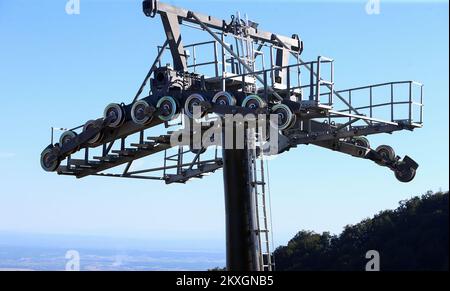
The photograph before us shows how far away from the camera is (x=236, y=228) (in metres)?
19.9

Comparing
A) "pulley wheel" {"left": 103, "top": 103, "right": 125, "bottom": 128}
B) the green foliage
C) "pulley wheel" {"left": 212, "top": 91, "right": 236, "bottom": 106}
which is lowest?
the green foliage

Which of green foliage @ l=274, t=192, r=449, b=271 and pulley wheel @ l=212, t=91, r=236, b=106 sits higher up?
pulley wheel @ l=212, t=91, r=236, b=106

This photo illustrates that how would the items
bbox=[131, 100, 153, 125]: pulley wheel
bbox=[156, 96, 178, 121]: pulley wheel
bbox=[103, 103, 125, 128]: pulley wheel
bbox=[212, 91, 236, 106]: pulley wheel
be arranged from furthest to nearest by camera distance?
bbox=[103, 103, 125, 128]: pulley wheel
bbox=[131, 100, 153, 125]: pulley wheel
bbox=[156, 96, 178, 121]: pulley wheel
bbox=[212, 91, 236, 106]: pulley wheel

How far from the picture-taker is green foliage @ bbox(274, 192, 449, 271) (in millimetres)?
26453

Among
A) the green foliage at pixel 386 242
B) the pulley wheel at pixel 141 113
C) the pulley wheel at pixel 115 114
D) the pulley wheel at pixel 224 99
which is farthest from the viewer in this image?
Result: the green foliage at pixel 386 242

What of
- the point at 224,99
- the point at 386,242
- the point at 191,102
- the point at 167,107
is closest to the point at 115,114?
the point at 167,107

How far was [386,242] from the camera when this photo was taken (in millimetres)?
29797

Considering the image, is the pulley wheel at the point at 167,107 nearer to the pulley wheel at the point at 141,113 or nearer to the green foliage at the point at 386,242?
the pulley wheel at the point at 141,113

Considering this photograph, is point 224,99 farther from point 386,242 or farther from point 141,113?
point 386,242

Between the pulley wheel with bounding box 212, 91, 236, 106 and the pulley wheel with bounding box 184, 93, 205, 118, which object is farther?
the pulley wheel with bounding box 184, 93, 205, 118

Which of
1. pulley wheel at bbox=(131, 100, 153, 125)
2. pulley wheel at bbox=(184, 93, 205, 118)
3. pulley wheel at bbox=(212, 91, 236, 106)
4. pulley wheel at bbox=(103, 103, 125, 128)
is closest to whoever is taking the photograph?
pulley wheel at bbox=(212, 91, 236, 106)

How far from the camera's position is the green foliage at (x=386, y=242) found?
26.5 m

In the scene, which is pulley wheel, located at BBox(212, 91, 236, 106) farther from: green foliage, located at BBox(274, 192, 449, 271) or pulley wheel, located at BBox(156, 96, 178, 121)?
green foliage, located at BBox(274, 192, 449, 271)
